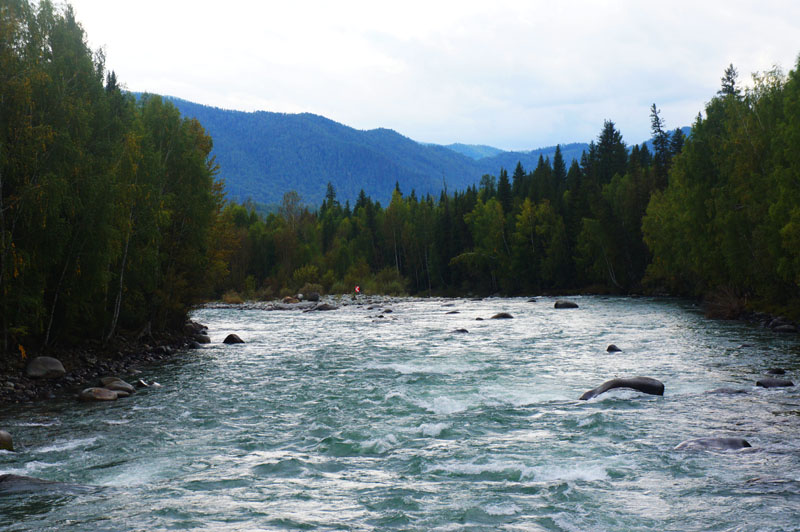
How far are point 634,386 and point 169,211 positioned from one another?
20.1m

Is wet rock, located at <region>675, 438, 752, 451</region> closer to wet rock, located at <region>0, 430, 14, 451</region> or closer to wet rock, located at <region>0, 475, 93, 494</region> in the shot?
wet rock, located at <region>0, 475, 93, 494</region>

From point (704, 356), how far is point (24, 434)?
21.2m

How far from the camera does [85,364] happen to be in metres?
21.0

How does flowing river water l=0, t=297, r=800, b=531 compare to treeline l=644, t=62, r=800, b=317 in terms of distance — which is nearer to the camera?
flowing river water l=0, t=297, r=800, b=531

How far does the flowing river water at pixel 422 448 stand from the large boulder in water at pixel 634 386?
352 millimetres

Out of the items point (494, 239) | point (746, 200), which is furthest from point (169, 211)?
point (494, 239)

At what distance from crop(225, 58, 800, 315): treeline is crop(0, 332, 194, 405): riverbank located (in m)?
10.7

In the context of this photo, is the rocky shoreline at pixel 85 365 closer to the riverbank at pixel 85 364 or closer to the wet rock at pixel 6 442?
the riverbank at pixel 85 364

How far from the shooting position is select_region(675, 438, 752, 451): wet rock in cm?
1136

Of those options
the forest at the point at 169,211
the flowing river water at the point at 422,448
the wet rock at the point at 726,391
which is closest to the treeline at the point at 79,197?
the forest at the point at 169,211

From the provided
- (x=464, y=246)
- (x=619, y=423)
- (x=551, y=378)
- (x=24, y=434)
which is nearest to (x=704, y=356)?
(x=551, y=378)

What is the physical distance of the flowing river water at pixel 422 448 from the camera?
864 centimetres

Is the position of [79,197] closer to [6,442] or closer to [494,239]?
[6,442]

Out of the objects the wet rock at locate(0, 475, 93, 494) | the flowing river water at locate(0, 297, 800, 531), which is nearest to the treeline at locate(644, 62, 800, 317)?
the flowing river water at locate(0, 297, 800, 531)
